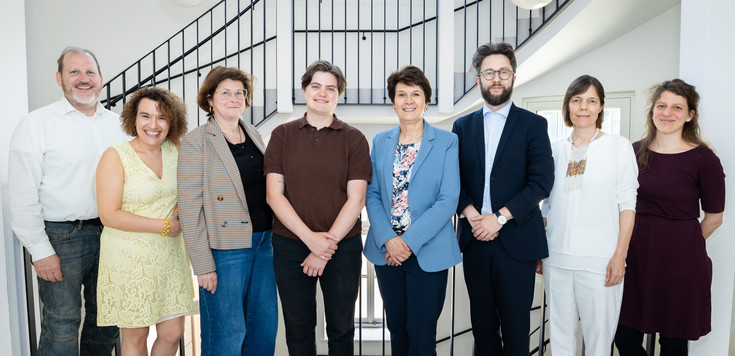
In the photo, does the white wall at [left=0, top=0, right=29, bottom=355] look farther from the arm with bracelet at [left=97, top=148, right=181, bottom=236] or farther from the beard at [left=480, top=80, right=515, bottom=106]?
the beard at [left=480, top=80, right=515, bottom=106]

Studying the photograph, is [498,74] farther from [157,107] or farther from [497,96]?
[157,107]

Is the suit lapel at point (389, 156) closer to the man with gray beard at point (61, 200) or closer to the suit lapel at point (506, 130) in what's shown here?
the suit lapel at point (506, 130)

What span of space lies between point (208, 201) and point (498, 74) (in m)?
1.33

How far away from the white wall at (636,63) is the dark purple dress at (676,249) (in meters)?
2.75

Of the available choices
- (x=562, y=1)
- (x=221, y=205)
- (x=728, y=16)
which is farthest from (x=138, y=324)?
(x=562, y=1)

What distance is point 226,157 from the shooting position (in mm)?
1797

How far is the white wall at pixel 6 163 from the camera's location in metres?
2.11

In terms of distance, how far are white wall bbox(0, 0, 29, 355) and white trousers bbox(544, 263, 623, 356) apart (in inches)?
101

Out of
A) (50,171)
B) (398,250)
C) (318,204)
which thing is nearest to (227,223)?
(318,204)

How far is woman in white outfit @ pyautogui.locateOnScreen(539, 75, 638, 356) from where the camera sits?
1.87 m

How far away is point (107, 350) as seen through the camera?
7.21 ft

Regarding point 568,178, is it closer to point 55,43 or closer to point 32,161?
point 32,161

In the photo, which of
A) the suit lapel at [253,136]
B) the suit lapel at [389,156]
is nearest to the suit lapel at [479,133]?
the suit lapel at [389,156]

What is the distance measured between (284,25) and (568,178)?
3.66 metres
